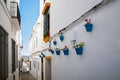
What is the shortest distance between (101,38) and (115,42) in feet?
1.35

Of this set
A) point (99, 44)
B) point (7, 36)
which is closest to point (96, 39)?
point (99, 44)

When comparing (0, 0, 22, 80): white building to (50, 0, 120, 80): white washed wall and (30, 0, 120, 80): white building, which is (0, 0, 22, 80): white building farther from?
(50, 0, 120, 80): white washed wall

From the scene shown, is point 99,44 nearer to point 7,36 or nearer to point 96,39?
point 96,39

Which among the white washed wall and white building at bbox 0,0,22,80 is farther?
white building at bbox 0,0,22,80

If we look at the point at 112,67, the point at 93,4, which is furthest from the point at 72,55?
the point at 112,67

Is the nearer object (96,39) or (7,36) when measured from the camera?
(96,39)

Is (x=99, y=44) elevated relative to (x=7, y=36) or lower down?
lower down

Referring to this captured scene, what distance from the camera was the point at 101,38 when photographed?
2.74 metres

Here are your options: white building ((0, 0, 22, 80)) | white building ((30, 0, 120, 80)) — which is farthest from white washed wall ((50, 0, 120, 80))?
white building ((0, 0, 22, 80))

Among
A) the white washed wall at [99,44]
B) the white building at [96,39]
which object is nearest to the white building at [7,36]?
the white building at [96,39]

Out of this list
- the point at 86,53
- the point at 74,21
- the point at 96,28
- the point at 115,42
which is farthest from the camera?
the point at 74,21

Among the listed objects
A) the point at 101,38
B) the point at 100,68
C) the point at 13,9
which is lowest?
the point at 100,68

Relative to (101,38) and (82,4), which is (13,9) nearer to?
(82,4)

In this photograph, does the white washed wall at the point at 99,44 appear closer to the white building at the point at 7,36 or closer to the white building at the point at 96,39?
the white building at the point at 96,39
